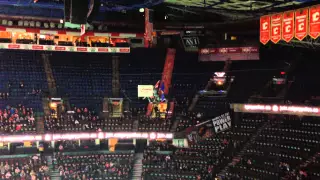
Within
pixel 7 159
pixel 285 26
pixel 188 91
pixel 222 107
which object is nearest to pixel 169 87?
pixel 188 91

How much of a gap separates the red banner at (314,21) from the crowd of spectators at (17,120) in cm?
2357

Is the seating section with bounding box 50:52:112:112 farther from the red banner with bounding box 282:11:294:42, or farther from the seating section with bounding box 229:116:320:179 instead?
the red banner with bounding box 282:11:294:42

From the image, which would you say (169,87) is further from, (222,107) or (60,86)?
(60,86)

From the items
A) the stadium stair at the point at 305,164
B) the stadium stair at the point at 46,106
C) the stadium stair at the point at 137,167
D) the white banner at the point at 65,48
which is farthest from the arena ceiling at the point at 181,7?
the stadium stair at the point at 137,167

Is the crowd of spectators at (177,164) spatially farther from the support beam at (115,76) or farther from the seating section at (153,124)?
the support beam at (115,76)

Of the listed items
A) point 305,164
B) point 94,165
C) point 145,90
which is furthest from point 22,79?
point 305,164

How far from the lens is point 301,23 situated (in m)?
16.4

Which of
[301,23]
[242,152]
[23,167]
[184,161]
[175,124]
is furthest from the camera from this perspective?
[175,124]

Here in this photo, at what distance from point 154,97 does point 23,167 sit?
494 inches

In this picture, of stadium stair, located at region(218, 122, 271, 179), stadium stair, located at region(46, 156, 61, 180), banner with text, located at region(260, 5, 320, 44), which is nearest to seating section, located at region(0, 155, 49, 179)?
stadium stair, located at region(46, 156, 61, 180)

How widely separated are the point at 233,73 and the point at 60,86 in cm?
1648

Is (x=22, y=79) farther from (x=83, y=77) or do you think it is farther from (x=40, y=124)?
(x=83, y=77)

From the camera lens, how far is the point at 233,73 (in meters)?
36.8

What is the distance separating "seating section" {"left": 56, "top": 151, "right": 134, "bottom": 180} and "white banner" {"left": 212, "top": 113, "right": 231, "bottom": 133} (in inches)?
306
